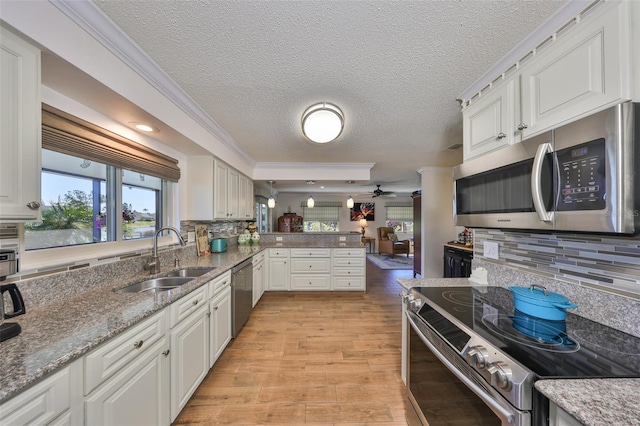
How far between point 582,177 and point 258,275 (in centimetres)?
339

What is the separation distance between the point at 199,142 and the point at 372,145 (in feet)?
6.98

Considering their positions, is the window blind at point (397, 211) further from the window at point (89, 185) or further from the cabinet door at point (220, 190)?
the window at point (89, 185)

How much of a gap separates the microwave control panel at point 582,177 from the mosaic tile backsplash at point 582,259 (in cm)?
26

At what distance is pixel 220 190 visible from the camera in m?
2.87

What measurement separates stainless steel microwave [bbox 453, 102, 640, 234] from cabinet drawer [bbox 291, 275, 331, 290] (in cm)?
298

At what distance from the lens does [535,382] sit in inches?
25.1

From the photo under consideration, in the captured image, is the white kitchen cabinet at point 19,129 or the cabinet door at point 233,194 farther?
the cabinet door at point 233,194

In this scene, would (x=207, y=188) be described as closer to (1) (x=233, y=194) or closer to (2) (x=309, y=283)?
(1) (x=233, y=194)

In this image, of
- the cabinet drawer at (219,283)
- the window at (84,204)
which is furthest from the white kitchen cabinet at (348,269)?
the window at (84,204)

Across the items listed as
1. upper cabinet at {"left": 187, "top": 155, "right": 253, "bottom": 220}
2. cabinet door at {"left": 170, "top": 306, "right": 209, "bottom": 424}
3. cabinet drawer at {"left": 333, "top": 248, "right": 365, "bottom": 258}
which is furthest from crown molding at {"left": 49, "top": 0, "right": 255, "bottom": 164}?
cabinet drawer at {"left": 333, "top": 248, "right": 365, "bottom": 258}

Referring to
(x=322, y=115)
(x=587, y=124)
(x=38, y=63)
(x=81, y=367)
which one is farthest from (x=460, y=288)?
(x=38, y=63)

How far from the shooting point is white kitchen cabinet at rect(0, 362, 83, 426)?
65cm

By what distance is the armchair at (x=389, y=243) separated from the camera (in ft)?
23.3

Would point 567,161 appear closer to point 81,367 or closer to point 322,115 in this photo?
point 322,115
